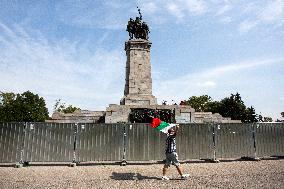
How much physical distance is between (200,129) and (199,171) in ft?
10.4

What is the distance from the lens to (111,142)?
1224 cm

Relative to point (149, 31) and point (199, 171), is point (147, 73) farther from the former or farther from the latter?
point (199, 171)

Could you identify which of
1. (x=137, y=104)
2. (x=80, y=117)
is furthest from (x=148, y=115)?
(x=80, y=117)

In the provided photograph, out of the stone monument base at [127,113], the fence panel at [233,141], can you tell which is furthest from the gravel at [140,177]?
the stone monument base at [127,113]

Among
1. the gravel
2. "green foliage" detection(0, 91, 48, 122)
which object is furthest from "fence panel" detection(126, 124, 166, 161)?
"green foliage" detection(0, 91, 48, 122)

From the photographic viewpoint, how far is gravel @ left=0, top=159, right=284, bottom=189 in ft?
25.6

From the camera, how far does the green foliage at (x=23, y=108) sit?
170ft

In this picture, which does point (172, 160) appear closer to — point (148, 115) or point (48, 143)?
point (48, 143)

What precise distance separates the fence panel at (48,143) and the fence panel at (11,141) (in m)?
0.29

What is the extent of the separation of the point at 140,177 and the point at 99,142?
3697 millimetres

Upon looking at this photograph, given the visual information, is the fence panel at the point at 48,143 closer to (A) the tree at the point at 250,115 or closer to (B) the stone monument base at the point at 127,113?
(B) the stone monument base at the point at 127,113

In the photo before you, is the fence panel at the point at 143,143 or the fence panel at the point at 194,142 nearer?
the fence panel at the point at 143,143

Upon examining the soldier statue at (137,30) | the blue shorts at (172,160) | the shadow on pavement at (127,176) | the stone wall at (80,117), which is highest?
the soldier statue at (137,30)

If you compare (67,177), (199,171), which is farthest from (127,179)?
(199,171)
